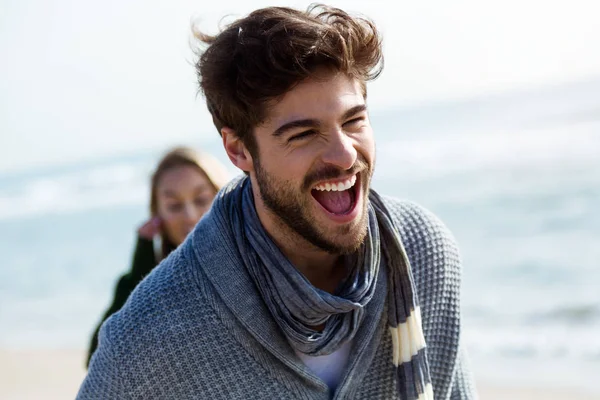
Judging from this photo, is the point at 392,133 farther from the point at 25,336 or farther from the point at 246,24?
the point at 246,24

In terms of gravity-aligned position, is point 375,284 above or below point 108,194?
below

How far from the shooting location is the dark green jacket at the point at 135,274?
4.09 metres

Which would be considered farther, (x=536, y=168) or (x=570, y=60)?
(x=570, y=60)

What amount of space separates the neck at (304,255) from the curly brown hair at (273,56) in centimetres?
21

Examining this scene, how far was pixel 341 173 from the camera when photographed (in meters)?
2.43

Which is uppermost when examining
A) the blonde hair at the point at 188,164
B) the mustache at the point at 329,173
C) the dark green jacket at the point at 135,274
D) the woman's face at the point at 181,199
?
the blonde hair at the point at 188,164

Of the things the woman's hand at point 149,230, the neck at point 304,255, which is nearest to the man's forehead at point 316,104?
the neck at point 304,255

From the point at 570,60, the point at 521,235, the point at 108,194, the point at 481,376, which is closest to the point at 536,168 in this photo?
the point at 521,235

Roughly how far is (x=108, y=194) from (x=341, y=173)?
69.4 feet

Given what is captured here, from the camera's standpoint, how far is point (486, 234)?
426 inches

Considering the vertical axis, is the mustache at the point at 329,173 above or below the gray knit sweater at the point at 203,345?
above

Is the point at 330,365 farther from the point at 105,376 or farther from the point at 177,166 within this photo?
the point at 177,166

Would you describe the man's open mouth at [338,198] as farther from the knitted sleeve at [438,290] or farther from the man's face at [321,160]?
the knitted sleeve at [438,290]

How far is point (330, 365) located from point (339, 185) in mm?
576
